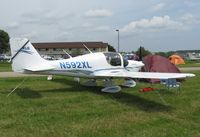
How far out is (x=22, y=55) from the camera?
12898 millimetres

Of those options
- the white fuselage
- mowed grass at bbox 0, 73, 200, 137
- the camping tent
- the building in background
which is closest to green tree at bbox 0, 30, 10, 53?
the building in background

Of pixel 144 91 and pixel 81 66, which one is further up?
pixel 81 66

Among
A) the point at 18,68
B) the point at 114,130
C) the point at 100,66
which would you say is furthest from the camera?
the point at 100,66

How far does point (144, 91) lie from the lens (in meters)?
13.4

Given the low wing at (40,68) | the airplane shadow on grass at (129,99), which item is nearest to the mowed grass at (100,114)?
the airplane shadow on grass at (129,99)

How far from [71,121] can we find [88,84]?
7251 millimetres

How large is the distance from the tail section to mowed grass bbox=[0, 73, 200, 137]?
1.08 metres

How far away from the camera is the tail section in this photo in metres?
12.8

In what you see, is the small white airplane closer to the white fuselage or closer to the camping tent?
the white fuselage

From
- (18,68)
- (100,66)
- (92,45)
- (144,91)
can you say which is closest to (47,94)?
(18,68)

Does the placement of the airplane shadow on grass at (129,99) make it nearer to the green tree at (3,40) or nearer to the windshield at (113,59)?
the windshield at (113,59)

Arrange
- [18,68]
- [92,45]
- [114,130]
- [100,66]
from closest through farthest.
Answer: [114,130], [18,68], [100,66], [92,45]

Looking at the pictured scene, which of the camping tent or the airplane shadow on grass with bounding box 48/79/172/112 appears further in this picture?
the camping tent

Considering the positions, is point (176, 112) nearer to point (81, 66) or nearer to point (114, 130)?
point (114, 130)
